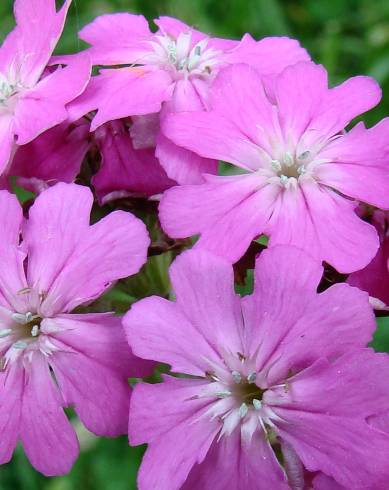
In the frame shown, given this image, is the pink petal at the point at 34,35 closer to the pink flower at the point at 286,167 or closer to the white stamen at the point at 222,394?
the pink flower at the point at 286,167

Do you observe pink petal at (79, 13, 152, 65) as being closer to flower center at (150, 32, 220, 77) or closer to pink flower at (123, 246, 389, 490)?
flower center at (150, 32, 220, 77)

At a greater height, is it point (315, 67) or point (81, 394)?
point (315, 67)

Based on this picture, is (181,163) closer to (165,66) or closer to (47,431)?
(165,66)

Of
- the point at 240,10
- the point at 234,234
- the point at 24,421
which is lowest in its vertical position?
the point at 240,10

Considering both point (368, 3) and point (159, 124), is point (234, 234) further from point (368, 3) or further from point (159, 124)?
point (368, 3)

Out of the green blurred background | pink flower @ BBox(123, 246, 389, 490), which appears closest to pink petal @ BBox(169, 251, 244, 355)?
pink flower @ BBox(123, 246, 389, 490)

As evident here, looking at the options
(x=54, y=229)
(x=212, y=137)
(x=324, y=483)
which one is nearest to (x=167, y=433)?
(x=324, y=483)

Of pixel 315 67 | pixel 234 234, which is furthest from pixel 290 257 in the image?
pixel 315 67
